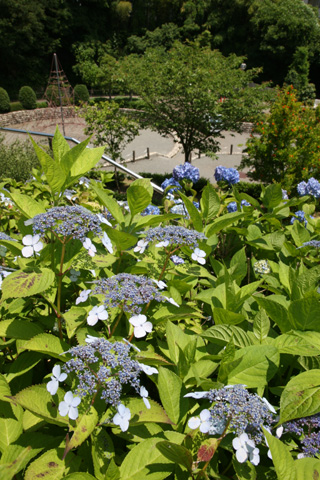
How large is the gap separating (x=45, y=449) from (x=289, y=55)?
41420mm

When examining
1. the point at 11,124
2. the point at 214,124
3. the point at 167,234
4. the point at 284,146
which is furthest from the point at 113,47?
the point at 167,234

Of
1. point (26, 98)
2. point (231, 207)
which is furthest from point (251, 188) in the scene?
point (26, 98)

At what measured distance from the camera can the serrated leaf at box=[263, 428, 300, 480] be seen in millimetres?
798

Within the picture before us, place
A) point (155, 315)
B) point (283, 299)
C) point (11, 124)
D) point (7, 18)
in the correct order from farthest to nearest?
1. point (7, 18)
2. point (11, 124)
3. point (283, 299)
4. point (155, 315)

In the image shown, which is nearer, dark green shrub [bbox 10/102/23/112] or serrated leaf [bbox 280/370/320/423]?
serrated leaf [bbox 280/370/320/423]

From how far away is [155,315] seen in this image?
1230mm

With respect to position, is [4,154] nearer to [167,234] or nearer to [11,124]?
[167,234]

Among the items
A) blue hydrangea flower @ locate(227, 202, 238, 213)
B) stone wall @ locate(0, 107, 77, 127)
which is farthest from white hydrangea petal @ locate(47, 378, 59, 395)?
stone wall @ locate(0, 107, 77, 127)

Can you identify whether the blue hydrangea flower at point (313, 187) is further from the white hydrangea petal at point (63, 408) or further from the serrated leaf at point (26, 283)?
the white hydrangea petal at point (63, 408)

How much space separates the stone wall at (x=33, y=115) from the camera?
23.4 metres

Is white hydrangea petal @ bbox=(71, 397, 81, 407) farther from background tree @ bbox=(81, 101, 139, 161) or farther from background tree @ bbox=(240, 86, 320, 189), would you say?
background tree @ bbox=(81, 101, 139, 161)

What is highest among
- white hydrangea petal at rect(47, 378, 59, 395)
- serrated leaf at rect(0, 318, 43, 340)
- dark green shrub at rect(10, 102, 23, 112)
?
serrated leaf at rect(0, 318, 43, 340)

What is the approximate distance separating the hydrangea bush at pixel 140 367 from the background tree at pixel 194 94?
11.3m

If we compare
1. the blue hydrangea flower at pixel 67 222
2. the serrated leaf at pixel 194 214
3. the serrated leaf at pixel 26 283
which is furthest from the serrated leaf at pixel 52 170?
the serrated leaf at pixel 194 214
